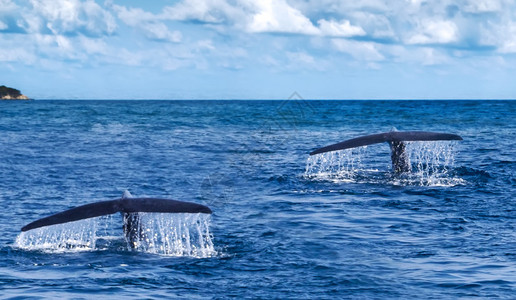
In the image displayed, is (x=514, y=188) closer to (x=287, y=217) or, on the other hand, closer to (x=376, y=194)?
(x=376, y=194)

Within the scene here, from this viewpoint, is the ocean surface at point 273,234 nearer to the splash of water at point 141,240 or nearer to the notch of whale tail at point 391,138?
the splash of water at point 141,240

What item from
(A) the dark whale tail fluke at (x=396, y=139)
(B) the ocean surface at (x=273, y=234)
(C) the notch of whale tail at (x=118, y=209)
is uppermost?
(A) the dark whale tail fluke at (x=396, y=139)

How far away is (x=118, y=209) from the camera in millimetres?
12078

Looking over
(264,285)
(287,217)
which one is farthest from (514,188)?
(264,285)

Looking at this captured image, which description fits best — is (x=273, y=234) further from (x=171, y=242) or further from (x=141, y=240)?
(x=141, y=240)

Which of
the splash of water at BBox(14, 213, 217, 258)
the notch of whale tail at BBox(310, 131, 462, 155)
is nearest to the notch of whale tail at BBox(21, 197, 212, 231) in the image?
the splash of water at BBox(14, 213, 217, 258)

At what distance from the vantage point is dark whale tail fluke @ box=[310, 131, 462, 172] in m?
20.2

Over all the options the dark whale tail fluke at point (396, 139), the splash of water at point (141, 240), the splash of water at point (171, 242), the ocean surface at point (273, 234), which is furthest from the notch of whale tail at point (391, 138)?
the splash of water at point (171, 242)

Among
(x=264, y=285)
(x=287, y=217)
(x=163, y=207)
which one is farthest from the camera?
(x=287, y=217)

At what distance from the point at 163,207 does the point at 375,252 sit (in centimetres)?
417

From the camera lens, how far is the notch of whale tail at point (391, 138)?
20156 millimetres

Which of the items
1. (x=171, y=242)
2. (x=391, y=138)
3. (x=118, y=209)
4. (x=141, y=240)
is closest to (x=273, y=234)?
(x=171, y=242)

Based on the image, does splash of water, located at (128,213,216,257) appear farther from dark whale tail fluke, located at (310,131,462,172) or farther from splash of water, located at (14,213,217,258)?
dark whale tail fluke, located at (310,131,462,172)

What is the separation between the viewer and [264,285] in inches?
431
